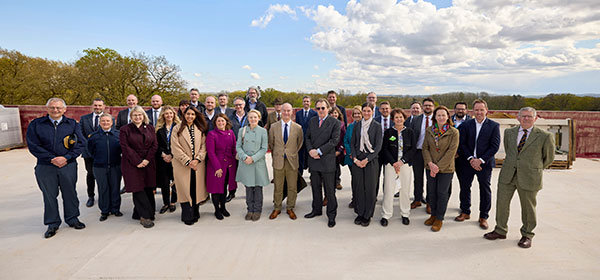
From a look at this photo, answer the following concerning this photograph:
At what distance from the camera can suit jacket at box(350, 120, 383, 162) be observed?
13.7 ft

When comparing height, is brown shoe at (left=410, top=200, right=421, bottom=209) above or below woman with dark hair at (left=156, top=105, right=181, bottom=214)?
below

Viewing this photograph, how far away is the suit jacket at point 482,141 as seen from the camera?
415cm

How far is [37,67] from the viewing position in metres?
21.2

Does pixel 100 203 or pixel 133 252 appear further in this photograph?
pixel 100 203

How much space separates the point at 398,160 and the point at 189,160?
3.00 m

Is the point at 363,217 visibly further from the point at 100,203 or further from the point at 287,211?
the point at 100,203

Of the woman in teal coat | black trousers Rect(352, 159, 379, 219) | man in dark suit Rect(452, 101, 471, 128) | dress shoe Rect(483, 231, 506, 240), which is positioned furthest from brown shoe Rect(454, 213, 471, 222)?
the woman in teal coat

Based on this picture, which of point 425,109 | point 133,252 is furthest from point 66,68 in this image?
point 425,109

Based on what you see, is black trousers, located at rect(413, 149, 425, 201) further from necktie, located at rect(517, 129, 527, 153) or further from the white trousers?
necktie, located at rect(517, 129, 527, 153)

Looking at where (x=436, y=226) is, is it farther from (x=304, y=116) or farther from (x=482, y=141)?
(x=304, y=116)

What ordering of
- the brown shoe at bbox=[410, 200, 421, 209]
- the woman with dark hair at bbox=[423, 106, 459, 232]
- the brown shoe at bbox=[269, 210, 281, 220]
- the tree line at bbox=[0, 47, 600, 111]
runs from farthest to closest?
1. the tree line at bbox=[0, 47, 600, 111]
2. the brown shoe at bbox=[410, 200, 421, 209]
3. the brown shoe at bbox=[269, 210, 281, 220]
4. the woman with dark hair at bbox=[423, 106, 459, 232]

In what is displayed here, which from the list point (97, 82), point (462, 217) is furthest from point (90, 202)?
point (97, 82)

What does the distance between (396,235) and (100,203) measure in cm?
442

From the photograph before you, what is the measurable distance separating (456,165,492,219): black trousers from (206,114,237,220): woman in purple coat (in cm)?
348
